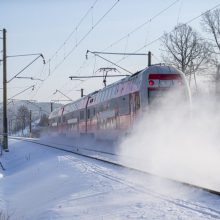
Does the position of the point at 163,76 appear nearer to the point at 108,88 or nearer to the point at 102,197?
the point at 108,88

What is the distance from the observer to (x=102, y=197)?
33.9ft

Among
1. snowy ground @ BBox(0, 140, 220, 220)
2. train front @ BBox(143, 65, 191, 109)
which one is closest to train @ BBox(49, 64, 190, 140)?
train front @ BBox(143, 65, 191, 109)

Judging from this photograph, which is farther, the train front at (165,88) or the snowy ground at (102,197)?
the train front at (165,88)

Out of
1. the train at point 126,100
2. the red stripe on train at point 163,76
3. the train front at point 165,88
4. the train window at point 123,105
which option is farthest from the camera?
the train window at point 123,105

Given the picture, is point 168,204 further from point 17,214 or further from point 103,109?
point 103,109

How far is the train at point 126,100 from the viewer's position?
20.5 m

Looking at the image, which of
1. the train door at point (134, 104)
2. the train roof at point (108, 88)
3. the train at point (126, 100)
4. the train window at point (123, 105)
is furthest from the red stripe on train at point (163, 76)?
the train window at point (123, 105)

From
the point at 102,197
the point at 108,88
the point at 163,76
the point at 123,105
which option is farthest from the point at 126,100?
the point at 102,197

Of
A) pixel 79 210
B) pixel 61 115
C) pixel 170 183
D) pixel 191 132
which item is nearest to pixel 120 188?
pixel 170 183

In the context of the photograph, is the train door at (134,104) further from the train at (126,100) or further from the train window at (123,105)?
the train window at (123,105)

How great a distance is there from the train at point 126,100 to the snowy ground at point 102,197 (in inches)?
188

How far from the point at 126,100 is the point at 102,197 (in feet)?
40.8

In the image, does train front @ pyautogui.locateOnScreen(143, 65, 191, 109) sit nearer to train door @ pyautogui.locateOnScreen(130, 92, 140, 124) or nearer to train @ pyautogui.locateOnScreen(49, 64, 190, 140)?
train @ pyautogui.locateOnScreen(49, 64, 190, 140)

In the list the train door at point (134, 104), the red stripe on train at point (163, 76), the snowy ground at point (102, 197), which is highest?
the red stripe on train at point (163, 76)
